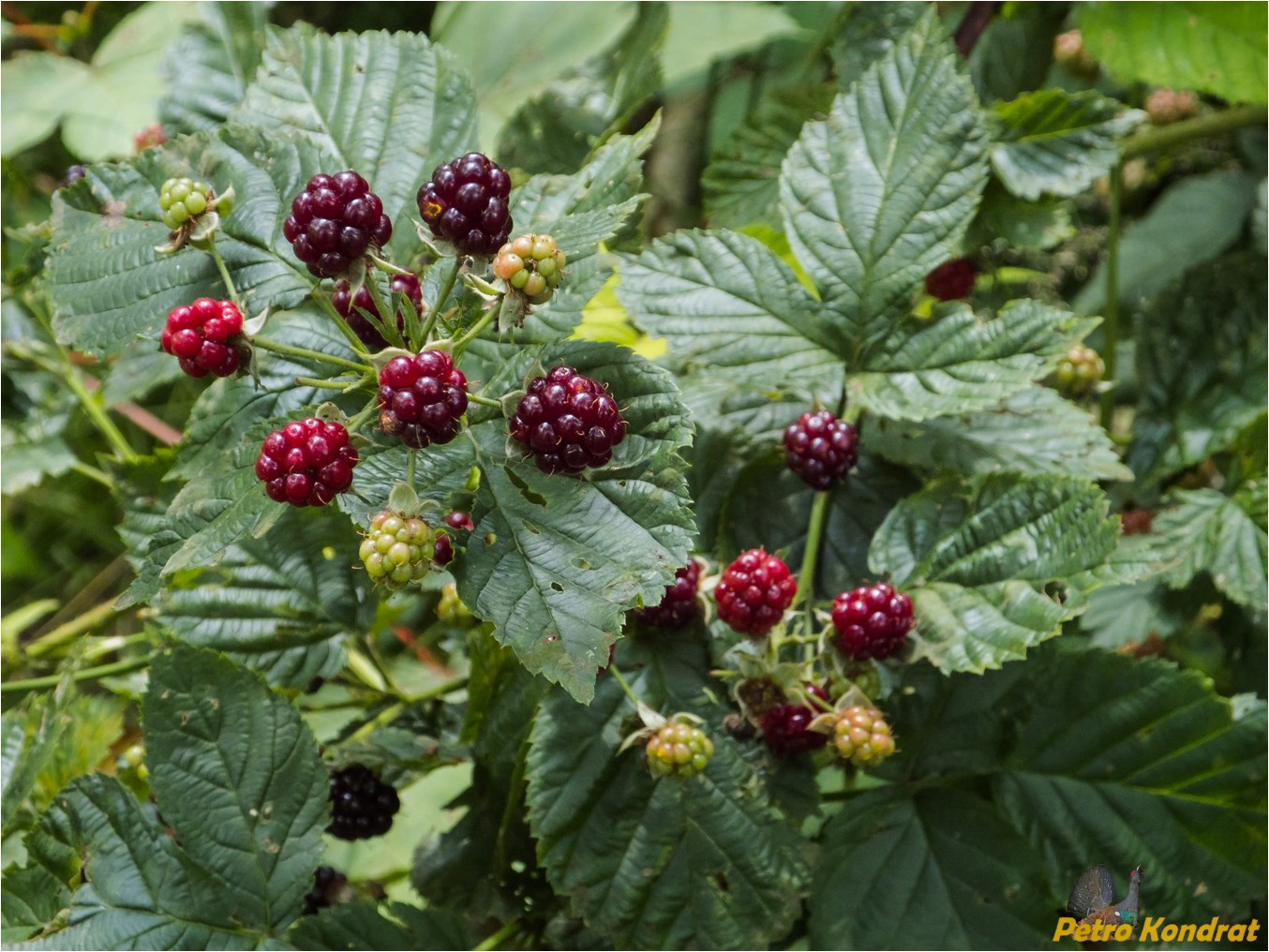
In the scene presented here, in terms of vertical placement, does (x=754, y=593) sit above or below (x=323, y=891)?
above

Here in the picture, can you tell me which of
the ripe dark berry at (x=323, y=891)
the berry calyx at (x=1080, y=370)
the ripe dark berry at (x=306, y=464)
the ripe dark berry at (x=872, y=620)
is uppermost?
the ripe dark berry at (x=306, y=464)

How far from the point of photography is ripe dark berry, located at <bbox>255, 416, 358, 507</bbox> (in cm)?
65

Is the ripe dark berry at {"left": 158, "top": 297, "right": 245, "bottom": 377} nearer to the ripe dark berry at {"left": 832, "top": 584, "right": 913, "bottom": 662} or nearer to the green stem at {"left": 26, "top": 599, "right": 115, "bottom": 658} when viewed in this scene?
the ripe dark berry at {"left": 832, "top": 584, "right": 913, "bottom": 662}

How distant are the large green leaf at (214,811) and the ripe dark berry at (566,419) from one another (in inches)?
16.2

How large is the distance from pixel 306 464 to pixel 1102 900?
2.49 feet

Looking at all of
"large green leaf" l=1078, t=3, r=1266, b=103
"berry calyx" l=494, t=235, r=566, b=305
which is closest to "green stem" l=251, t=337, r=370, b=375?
"berry calyx" l=494, t=235, r=566, b=305

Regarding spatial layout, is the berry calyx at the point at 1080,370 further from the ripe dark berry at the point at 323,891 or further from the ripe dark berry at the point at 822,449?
the ripe dark berry at the point at 323,891

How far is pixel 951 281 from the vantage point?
1.36 m

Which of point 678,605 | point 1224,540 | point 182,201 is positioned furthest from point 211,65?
point 1224,540

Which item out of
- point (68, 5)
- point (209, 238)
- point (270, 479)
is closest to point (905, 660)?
point (270, 479)

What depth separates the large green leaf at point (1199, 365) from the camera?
1278mm

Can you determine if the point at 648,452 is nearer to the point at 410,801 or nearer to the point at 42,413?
the point at 410,801

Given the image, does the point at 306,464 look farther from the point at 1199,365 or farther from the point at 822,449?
the point at 1199,365

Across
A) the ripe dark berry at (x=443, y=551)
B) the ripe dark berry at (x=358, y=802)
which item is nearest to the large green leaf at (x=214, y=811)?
the ripe dark berry at (x=358, y=802)
